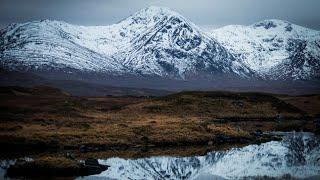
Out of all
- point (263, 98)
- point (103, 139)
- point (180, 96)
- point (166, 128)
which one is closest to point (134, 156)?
point (103, 139)

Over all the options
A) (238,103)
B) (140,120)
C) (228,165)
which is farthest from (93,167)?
(238,103)

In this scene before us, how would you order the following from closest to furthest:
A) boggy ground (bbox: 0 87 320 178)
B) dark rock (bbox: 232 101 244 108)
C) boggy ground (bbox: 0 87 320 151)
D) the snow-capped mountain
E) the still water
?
1. the still water
2. the snow-capped mountain
3. boggy ground (bbox: 0 87 320 178)
4. boggy ground (bbox: 0 87 320 151)
5. dark rock (bbox: 232 101 244 108)

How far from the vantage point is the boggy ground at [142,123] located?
85.0 meters

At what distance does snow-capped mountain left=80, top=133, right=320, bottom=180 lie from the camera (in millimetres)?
65375

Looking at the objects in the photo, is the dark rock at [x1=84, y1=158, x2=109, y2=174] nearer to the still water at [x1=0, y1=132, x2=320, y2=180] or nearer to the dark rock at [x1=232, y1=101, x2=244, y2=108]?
the still water at [x1=0, y1=132, x2=320, y2=180]

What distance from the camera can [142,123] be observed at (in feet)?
368

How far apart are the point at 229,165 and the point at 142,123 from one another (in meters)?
41.2

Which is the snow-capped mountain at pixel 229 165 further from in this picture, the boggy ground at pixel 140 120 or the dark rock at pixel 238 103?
the dark rock at pixel 238 103

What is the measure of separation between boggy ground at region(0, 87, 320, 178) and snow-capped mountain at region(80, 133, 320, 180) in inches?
229

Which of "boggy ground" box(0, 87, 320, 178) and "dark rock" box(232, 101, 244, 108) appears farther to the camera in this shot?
"dark rock" box(232, 101, 244, 108)

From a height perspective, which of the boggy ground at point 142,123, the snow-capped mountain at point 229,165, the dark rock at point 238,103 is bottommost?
the snow-capped mountain at point 229,165

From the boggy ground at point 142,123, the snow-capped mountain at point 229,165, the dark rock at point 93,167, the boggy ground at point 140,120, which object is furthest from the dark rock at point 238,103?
the dark rock at point 93,167

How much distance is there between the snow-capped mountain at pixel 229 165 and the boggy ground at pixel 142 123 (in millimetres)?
5815

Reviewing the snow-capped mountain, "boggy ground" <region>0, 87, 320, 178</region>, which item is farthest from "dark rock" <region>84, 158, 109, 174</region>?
"boggy ground" <region>0, 87, 320, 178</region>
